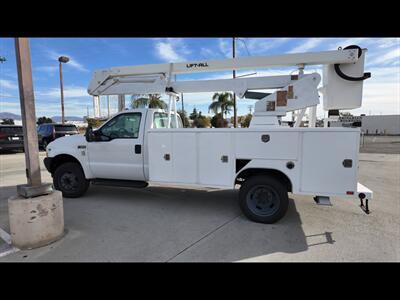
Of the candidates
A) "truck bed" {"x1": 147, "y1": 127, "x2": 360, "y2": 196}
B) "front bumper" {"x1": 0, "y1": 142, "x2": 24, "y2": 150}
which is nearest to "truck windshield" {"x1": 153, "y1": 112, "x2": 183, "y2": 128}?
"truck bed" {"x1": 147, "y1": 127, "x2": 360, "y2": 196}

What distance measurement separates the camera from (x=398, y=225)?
168 inches

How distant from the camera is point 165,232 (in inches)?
155

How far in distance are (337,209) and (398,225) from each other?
1.03 metres

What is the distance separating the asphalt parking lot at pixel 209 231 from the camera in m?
3.23

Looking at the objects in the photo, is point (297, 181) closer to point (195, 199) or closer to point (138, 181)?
point (195, 199)

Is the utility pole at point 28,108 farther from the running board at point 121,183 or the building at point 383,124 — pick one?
the building at point 383,124

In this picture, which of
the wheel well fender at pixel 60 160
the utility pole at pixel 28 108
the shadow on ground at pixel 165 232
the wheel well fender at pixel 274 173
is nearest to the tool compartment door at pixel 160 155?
the shadow on ground at pixel 165 232

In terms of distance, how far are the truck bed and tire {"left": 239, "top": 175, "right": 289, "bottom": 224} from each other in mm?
229

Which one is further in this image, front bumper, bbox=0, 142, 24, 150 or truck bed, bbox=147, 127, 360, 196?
front bumper, bbox=0, 142, 24, 150

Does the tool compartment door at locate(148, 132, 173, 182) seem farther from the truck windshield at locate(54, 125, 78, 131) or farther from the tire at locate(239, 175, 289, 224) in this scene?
the truck windshield at locate(54, 125, 78, 131)

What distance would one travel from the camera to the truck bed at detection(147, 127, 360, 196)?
12.4 ft

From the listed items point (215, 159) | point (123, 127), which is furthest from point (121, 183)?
point (215, 159)

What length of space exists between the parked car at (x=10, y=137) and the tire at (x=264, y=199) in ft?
52.4

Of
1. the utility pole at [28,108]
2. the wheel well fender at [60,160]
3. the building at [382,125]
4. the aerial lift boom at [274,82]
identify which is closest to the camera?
the utility pole at [28,108]
